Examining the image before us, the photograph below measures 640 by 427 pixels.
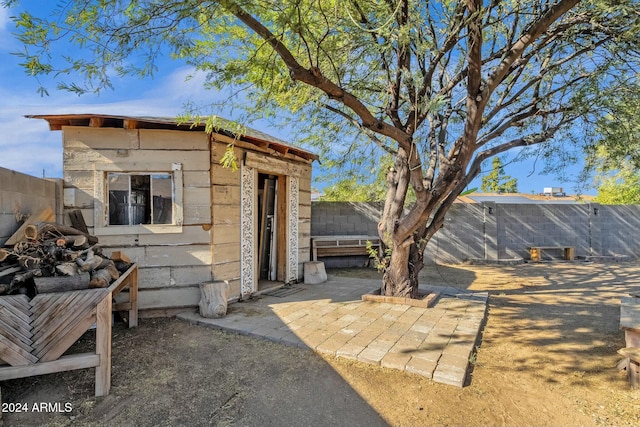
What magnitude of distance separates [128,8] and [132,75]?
61cm

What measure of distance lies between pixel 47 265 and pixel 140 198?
6.34ft

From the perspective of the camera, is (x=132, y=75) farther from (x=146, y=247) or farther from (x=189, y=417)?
(x=189, y=417)

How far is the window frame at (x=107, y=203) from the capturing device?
14.1ft

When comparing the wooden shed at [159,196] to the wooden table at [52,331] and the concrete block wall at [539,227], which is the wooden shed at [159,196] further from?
the concrete block wall at [539,227]

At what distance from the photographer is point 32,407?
7.94 ft

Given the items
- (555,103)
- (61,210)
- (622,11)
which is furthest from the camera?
(555,103)

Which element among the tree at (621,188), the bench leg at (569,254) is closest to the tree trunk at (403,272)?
the bench leg at (569,254)

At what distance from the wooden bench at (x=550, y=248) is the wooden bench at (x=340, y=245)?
4.73 m

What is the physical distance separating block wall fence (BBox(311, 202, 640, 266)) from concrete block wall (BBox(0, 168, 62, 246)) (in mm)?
5826

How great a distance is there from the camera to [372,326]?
3914 mm

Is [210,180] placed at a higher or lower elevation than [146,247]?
higher

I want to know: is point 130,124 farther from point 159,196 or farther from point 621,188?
point 621,188

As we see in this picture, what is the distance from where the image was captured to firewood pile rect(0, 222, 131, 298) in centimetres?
253

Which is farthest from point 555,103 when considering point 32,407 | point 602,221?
point 602,221
